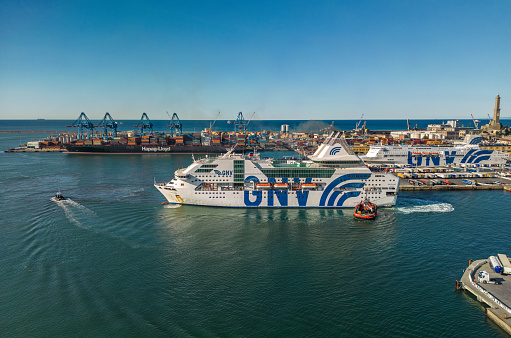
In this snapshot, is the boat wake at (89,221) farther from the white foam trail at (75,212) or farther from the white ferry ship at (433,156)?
the white ferry ship at (433,156)

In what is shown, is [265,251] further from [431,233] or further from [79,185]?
[79,185]

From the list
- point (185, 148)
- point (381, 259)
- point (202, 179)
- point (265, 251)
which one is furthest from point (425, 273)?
point (185, 148)

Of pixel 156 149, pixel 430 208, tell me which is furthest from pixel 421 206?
pixel 156 149

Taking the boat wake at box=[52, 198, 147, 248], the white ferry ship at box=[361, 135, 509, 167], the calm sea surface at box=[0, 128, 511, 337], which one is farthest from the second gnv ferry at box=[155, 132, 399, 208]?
the white ferry ship at box=[361, 135, 509, 167]

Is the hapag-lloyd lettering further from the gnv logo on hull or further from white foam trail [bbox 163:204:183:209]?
the gnv logo on hull

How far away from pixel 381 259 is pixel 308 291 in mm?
6403

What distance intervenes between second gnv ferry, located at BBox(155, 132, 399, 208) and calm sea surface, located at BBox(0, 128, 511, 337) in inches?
53.8

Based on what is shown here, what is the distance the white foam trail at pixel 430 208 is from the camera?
29688mm

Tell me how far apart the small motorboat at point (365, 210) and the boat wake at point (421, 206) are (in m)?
3.67

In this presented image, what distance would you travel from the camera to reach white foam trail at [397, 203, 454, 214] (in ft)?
97.4

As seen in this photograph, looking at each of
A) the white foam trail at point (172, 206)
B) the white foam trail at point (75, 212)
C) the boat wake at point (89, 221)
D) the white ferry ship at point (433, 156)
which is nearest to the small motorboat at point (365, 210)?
the white foam trail at point (172, 206)

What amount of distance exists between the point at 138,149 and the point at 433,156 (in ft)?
224

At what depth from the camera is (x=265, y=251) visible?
68.6ft

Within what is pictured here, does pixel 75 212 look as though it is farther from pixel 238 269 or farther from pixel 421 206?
pixel 421 206
